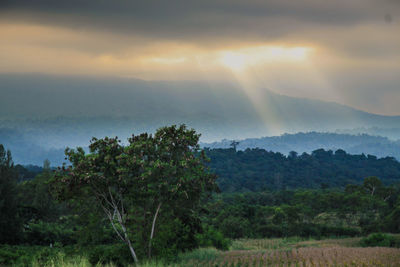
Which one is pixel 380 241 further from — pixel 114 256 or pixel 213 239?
pixel 114 256

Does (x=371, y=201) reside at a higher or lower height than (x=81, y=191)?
lower

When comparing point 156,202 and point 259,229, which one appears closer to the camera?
point 156,202

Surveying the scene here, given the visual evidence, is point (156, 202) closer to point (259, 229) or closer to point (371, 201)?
point (259, 229)

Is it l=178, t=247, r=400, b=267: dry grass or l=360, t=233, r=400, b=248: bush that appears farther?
l=360, t=233, r=400, b=248: bush

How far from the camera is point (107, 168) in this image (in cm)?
2198

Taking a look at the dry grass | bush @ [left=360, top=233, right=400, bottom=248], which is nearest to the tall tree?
the dry grass

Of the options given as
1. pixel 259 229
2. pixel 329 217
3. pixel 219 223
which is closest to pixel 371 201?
pixel 329 217

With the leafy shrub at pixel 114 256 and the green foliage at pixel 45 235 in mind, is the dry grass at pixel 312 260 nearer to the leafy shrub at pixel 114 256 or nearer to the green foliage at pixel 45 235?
the leafy shrub at pixel 114 256

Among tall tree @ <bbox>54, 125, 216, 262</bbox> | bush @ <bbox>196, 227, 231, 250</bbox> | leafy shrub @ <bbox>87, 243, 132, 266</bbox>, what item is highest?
tall tree @ <bbox>54, 125, 216, 262</bbox>

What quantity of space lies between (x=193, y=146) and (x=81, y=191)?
6.18m

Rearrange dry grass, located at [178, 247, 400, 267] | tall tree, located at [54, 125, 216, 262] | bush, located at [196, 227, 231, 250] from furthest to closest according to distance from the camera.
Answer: bush, located at [196, 227, 231, 250]
dry grass, located at [178, 247, 400, 267]
tall tree, located at [54, 125, 216, 262]

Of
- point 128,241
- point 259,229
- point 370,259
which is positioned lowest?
point 259,229

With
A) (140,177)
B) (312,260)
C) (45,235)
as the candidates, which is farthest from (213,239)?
(140,177)

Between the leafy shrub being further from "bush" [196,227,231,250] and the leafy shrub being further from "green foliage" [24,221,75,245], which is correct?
"green foliage" [24,221,75,245]
